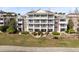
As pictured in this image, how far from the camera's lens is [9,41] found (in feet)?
5.76

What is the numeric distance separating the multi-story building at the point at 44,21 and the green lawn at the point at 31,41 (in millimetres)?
99

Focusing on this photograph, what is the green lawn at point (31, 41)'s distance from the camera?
5.75 ft

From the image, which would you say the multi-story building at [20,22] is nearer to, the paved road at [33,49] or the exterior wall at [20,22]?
the exterior wall at [20,22]

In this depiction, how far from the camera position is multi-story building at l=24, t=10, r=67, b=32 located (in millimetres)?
1747

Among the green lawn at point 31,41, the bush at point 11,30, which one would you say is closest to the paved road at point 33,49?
the green lawn at point 31,41

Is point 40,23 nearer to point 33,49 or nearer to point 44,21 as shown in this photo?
point 44,21

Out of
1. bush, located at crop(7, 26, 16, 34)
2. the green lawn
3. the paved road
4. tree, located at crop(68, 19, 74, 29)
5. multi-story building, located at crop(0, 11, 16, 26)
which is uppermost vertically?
multi-story building, located at crop(0, 11, 16, 26)

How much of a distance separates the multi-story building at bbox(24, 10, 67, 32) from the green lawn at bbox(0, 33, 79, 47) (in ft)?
0.32

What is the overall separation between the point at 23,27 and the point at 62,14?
0.43 metres

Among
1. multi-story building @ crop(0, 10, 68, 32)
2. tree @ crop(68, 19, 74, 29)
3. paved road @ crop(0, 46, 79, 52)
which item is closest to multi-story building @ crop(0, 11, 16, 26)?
multi-story building @ crop(0, 10, 68, 32)

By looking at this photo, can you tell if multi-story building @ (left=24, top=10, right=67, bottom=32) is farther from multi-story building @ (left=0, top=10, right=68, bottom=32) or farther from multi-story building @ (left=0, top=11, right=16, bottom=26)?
multi-story building @ (left=0, top=11, right=16, bottom=26)
